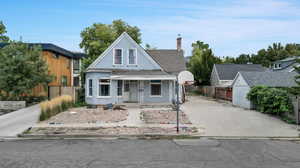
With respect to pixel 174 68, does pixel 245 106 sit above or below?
below

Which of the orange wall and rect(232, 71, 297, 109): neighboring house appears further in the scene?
the orange wall

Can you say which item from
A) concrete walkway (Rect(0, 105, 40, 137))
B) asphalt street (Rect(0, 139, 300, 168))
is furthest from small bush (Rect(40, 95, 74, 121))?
asphalt street (Rect(0, 139, 300, 168))

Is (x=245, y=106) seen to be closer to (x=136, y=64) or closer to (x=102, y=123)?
(x=136, y=64)

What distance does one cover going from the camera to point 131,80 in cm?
2073

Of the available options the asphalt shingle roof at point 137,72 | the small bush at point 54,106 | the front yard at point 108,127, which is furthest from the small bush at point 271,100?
the small bush at point 54,106

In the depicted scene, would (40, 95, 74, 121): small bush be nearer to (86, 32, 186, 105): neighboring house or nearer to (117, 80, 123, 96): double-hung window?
(86, 32, 186, 105): neighboring house

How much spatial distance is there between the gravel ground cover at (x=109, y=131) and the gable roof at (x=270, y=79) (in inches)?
397

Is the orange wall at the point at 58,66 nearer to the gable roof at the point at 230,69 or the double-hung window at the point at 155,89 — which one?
the double-hung window at the point at 155,89

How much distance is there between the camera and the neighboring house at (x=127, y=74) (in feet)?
65.1

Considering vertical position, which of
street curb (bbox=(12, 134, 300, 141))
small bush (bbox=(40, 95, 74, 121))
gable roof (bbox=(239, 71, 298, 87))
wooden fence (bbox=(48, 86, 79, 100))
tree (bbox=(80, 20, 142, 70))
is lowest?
street curb (bbox=(12, 134, 300, 141))

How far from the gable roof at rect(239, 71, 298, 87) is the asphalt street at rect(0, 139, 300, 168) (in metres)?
10.2

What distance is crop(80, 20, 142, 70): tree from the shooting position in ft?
116

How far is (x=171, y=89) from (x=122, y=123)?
9.67 m

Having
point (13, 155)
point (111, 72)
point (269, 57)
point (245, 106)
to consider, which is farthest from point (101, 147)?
point (269, 57)
